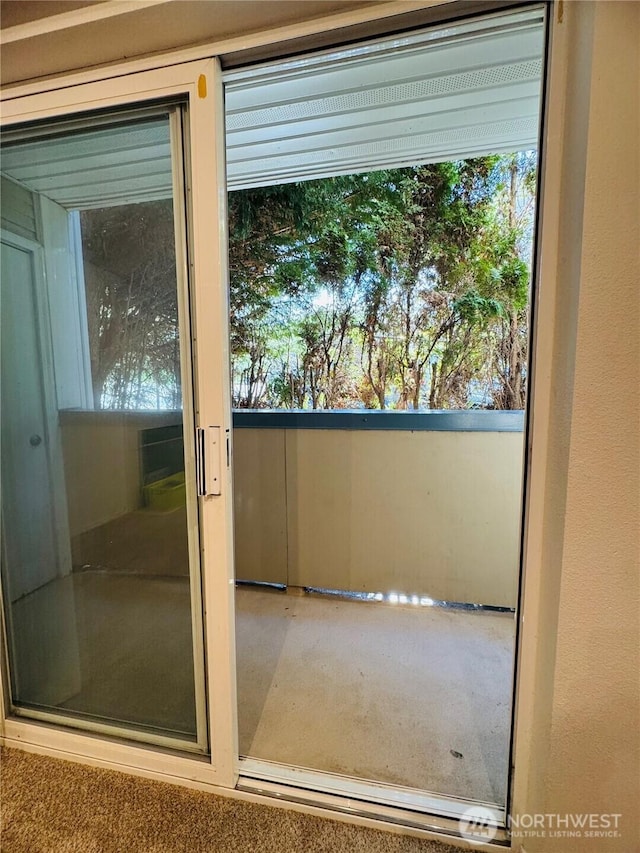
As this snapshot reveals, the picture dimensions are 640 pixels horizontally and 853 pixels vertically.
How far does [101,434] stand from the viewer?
3.98 feet

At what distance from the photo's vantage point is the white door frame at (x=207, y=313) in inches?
39.4

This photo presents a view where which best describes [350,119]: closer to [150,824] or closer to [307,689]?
[307,689]

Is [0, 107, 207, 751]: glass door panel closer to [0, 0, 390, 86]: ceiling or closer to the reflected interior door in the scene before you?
the reflected interior door

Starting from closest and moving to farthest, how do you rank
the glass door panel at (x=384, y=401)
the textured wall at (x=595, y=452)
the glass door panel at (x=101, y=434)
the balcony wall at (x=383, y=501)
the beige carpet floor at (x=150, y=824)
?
1. the textured wall at (x=595, y=452)
2. the beige carpet floor at (x=150, y=824)
3. the glass door panel at (x=101, y=434)
4. the glass door panel at (x=384, y=401)
5. the balcony wall at (x=383, y=501)

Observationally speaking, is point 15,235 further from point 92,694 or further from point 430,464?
point 430,464

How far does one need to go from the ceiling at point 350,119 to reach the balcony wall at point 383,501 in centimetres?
138

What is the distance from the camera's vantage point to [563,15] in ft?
2.68

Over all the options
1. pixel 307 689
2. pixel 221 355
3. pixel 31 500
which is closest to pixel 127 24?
pixel 221 355

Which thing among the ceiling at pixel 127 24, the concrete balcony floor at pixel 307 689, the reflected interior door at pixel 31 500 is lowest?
the concrete balcony floor at pixel 307 689

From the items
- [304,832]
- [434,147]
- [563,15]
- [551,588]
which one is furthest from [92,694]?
[434,147]

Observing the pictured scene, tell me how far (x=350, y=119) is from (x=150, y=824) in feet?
8.69

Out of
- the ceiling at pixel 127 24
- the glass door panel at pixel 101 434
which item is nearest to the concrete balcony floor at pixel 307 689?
the glass door panel at pixel 101 434

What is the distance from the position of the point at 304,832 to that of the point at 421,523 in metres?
1.44

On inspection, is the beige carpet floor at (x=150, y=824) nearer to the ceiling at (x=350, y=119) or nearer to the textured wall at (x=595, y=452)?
the textured wall at (x=595, y=452)
